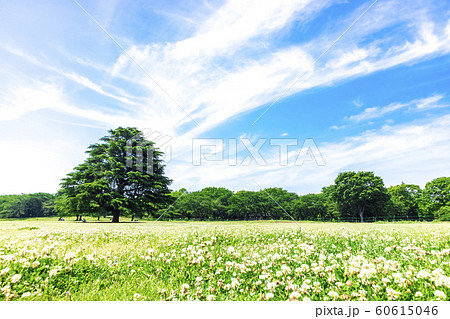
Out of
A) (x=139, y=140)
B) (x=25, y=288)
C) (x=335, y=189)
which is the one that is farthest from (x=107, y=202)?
(x=335, y=189)

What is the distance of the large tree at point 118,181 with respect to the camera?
32.2m

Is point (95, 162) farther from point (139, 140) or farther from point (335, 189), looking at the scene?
point (335, 189)

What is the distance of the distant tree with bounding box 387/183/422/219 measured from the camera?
3063 inches

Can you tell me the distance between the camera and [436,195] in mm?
70375

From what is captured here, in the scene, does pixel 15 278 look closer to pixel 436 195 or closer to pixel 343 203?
pixel 343 203

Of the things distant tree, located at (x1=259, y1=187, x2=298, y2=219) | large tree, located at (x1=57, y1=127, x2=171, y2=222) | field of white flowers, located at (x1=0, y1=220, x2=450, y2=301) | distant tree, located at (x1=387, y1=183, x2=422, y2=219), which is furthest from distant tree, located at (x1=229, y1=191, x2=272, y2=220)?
field of white flowers, located at (x1=0, y1=220, x2=450, y2=301)

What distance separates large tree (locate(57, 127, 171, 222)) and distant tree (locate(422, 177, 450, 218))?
79050 mm

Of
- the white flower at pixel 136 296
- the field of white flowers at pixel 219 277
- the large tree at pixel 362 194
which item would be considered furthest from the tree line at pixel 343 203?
the white flower at pixel 136 296

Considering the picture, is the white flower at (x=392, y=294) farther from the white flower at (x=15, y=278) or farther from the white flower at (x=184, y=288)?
the white flower at (x=15, y=278)

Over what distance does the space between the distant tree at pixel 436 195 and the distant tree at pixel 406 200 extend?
705 cm

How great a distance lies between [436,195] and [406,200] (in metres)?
14.2

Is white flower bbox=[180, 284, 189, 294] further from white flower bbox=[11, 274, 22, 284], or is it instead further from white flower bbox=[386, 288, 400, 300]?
white flower bbox=[386, 288, 400, 300]

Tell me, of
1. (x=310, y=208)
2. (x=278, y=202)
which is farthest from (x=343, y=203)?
(x=278, y=202)
